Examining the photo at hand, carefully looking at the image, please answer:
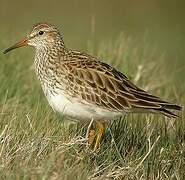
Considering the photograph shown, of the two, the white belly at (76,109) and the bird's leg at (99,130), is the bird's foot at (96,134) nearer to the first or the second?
the bird's leg at (99,130)

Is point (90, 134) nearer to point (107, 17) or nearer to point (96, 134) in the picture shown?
point (96, 134)

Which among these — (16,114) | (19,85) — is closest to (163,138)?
(16,114)

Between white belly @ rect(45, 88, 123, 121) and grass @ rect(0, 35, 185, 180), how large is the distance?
0.60 ft

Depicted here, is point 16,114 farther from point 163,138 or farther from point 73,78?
point 163,138

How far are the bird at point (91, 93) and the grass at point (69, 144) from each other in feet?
0.69

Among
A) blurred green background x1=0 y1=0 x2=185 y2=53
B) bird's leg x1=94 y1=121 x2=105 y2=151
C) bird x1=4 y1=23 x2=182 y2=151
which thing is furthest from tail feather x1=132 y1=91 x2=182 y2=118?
blurred green background x1=0 y1=0 x2=185 y2=53

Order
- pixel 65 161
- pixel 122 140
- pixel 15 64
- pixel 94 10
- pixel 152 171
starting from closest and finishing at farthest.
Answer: pixel 65 161, pixel 152 171, pixel 122 140, pixel 15 64, pixel 94 10

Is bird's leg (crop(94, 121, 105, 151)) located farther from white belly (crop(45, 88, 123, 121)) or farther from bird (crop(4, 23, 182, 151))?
white belly (crop(45, 88, 123, 121))

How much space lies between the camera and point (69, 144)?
7.00 meters

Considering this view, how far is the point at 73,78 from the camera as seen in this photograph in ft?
26.1

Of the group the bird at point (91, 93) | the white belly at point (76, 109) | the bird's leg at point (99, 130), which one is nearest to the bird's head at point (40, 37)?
the bird at point (91, 93)

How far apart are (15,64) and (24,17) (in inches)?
428

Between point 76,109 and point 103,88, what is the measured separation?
0.42 metres

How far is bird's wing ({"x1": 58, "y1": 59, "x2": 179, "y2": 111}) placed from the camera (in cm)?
786
